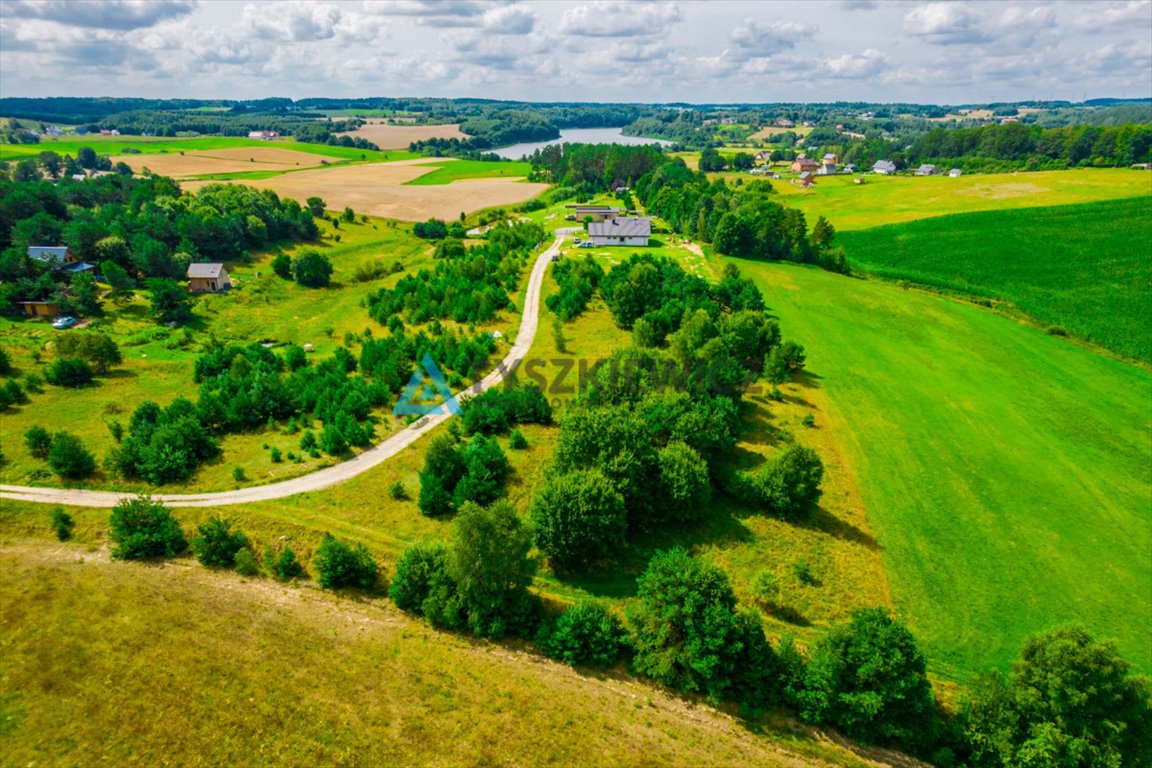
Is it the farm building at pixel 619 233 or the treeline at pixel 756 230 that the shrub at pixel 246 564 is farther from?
the treeline at pixel 756 230

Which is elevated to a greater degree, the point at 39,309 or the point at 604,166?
the point at 604,166

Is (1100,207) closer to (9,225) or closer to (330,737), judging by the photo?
(330,737)

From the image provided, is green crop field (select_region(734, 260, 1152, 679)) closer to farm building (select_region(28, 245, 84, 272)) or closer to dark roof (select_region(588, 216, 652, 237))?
dark roof (select_region(588, 216, 652, 237))

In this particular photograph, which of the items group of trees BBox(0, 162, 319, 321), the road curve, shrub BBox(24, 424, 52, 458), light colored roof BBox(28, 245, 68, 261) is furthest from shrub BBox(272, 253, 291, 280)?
the road curve

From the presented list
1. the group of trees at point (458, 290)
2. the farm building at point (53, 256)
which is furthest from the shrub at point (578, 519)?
the farm building at point (53, 256)

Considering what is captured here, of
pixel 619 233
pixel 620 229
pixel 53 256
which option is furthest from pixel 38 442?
pixel 620 229

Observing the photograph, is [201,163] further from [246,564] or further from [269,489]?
[246,564]

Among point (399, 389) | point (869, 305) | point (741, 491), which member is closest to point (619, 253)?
point (869, 305)
